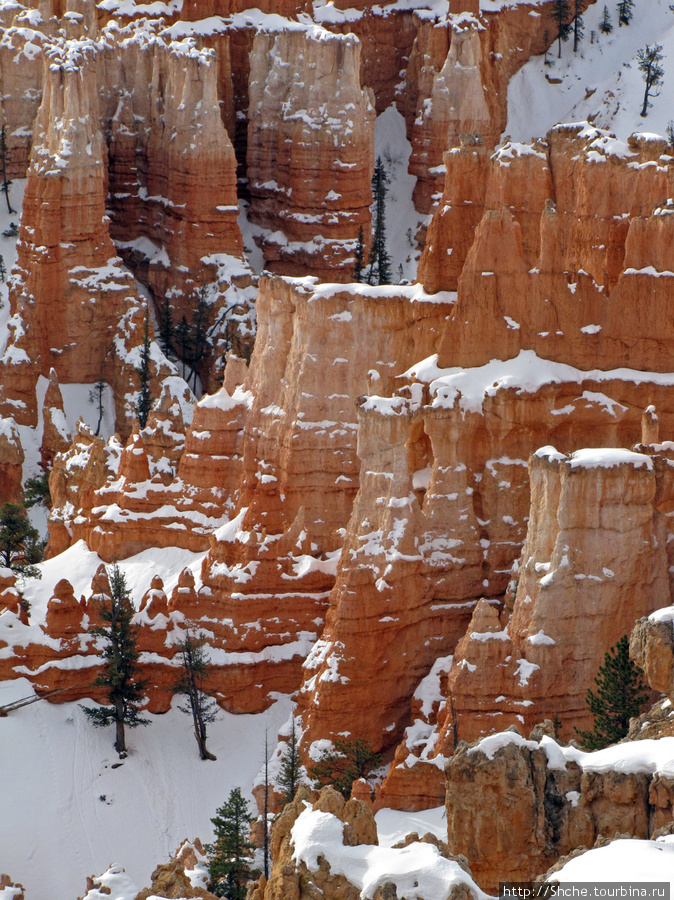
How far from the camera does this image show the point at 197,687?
229ft

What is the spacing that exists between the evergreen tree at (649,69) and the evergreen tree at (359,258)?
1523 cm

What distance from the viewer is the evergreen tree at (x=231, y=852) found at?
5691 centimetres

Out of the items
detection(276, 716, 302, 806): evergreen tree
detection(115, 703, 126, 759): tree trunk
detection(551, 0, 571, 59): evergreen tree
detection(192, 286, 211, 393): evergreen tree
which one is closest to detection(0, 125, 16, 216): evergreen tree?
detection(192, 286, 211, 393): evergreen tree

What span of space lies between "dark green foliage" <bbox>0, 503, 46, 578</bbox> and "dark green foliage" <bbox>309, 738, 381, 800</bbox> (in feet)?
54.2

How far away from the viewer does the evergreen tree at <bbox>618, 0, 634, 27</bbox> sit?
386 ft

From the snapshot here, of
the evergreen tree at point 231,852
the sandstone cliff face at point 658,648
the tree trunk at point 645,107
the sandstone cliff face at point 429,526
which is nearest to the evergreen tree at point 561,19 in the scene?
the tree trunk at point 645,107

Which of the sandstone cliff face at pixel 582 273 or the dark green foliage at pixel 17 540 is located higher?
the sandstone cliff face at pixel 582 273

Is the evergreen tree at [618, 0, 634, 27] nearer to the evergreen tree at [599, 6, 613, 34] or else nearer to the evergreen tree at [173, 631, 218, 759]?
the evergreen tree at [599, 6, 613, 34]

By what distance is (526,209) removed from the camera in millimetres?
68188

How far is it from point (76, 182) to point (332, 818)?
6079 cm

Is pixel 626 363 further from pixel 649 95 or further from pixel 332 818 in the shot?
pixel 649 95

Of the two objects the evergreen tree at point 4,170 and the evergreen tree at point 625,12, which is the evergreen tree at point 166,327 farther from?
the evergreen tree at point 625,12

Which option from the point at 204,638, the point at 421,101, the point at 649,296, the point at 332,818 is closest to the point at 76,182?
the point at 421,101

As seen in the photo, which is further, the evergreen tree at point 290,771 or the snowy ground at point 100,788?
the snowy ground at point 100,788
